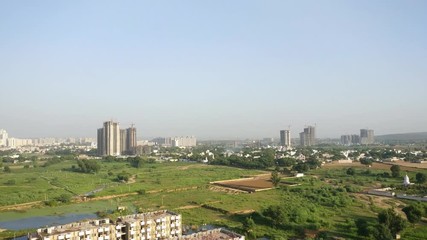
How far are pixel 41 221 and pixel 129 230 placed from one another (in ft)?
37.5

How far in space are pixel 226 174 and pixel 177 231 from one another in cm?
2858

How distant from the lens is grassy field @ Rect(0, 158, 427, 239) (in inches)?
888

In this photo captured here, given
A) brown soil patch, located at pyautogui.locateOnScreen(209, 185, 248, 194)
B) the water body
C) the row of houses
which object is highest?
the row of houses

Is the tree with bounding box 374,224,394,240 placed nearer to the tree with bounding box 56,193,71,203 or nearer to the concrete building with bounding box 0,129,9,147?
the tree with bounding box 56,193,71,203

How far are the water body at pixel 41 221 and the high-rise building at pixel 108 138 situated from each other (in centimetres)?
5880

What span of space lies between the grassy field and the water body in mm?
1355

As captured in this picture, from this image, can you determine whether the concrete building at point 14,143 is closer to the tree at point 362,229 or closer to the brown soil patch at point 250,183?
the brown soil patch at point 250,183

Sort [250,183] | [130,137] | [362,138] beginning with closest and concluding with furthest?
[250,183] → [130,137] → [362,138]

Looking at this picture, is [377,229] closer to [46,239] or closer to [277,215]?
[277,215]

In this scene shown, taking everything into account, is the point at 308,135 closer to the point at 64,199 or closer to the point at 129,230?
the point at 64,199

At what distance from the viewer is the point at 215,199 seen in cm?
3067

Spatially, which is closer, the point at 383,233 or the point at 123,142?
the point at 383,233

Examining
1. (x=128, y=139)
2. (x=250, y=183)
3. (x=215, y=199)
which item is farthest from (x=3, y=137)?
(x=215, y=199)

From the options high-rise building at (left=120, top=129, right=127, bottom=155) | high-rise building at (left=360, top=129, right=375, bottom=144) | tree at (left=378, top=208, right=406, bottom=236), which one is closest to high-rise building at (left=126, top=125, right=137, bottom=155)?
high-rise building at (left=120, top=129, right=127, bottom=155)
